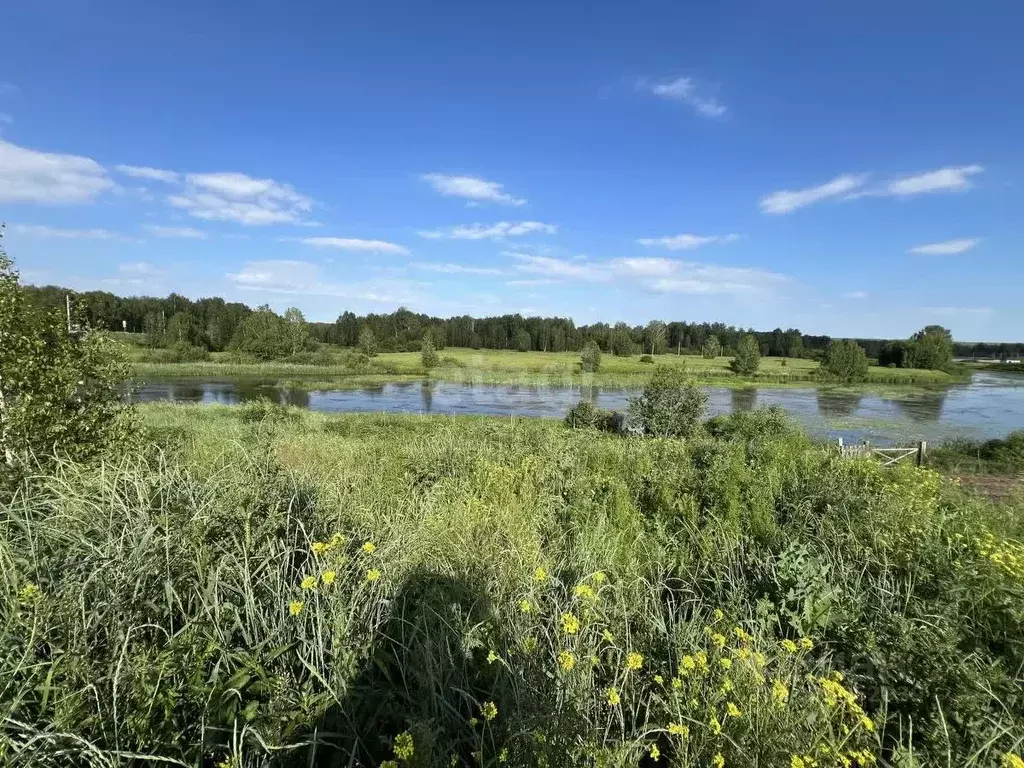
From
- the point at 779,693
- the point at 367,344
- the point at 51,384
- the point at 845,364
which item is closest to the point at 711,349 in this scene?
the point at 845,364

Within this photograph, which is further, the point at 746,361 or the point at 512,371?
the point at 746,361

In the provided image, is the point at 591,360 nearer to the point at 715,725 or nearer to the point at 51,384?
the point at 51,384

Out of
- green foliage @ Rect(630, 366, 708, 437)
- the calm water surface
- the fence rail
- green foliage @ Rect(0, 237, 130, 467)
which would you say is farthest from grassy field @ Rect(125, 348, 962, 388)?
green foliage @ Rect(0, 237, 130, 467)

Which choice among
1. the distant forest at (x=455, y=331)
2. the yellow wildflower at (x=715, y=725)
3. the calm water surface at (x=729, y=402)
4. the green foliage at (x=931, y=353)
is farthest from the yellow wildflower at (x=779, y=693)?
the green foliage at (x=931, y=353)

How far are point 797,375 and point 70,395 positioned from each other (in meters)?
76.2

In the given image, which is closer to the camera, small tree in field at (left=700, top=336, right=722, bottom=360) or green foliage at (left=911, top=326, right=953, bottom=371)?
green foliage at (left=911, top=326, right=953, bottom=371)

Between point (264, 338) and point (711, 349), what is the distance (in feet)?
229

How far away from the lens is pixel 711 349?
80.9 m

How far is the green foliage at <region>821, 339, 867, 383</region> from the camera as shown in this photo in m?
64.7

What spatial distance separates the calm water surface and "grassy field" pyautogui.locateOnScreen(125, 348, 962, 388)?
2717 millimetres

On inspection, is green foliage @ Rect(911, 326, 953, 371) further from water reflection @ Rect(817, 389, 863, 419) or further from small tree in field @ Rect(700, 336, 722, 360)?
water reflection @ Rect(817, 389, 863, 419)

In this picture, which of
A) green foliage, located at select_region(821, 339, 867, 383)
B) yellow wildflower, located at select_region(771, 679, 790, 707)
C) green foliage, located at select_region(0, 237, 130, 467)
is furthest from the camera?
green foliage, located at select_region(821, 339, 867, 383)

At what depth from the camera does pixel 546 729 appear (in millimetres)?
1724

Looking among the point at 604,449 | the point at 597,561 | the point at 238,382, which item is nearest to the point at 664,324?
the point at 238,382
